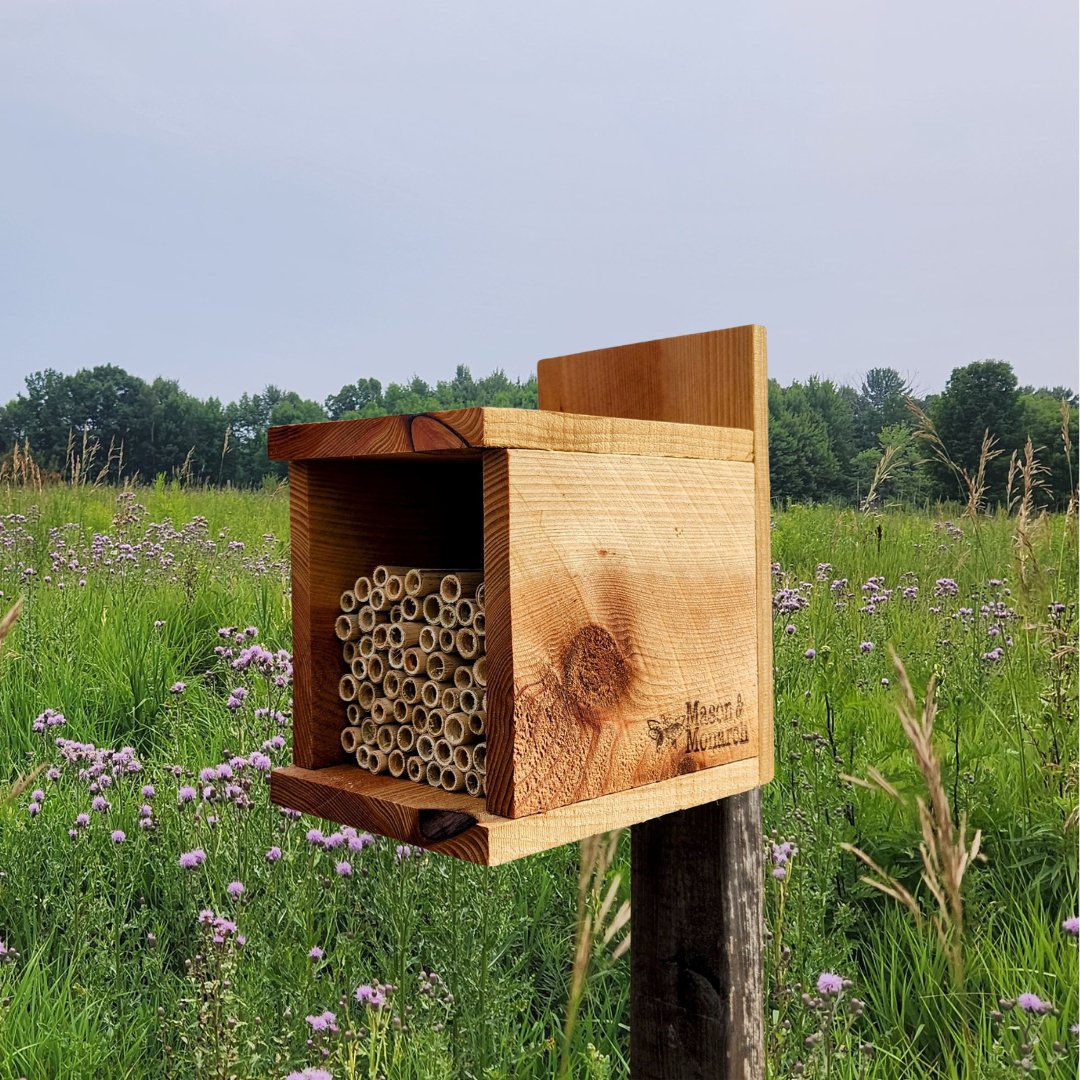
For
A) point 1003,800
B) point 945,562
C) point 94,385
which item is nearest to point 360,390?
point 94,385

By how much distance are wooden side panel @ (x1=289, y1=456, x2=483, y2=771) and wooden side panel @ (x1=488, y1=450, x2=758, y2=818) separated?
0.38 metres

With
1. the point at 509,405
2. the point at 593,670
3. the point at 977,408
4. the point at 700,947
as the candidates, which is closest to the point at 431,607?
the point at 593,670

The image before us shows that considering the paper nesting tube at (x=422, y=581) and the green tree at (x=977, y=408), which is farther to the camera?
the green tree at (x=977, y=408)

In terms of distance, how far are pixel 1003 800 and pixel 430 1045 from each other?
1866mm

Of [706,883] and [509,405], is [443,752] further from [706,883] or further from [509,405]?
[509,405]

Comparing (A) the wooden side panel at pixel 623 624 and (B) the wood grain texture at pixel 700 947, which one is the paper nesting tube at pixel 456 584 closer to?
(A) the wooden side panel at pixel 623 624

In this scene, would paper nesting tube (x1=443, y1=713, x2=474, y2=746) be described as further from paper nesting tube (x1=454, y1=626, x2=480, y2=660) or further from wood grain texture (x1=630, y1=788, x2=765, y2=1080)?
wood grain texture (x1=630, y1=788, x2=765, y2=1080)

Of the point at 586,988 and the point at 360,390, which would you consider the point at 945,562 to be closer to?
the point at 586,988

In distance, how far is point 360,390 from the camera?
1594 inches

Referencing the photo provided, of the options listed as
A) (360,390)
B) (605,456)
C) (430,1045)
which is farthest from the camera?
(360,390)

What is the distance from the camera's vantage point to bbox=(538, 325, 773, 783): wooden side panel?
1708mm

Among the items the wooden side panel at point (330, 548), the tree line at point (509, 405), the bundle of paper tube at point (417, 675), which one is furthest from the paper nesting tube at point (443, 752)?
the tree line at point (509, 405)

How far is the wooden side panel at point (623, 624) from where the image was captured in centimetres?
128

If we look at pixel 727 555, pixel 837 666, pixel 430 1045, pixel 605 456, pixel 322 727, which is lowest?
pixel 430 1045
